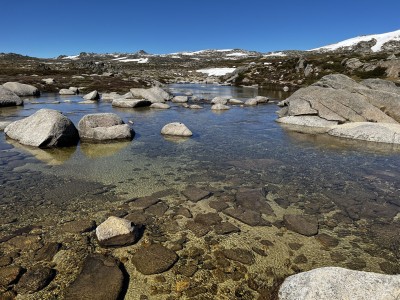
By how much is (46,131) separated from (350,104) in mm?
23254

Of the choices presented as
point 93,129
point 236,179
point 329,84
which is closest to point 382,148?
point 236,179

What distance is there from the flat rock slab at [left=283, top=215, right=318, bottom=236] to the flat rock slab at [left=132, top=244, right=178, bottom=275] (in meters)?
3.79

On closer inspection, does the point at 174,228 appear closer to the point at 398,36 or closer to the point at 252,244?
the point at 252,244

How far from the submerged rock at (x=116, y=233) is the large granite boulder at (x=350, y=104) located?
73.1 ft

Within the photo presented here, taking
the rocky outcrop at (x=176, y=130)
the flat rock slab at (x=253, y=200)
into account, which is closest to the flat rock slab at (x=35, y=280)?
the flat rock slab at (x=253, y=200)

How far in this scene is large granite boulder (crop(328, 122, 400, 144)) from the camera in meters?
20.2

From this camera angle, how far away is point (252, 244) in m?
8.38

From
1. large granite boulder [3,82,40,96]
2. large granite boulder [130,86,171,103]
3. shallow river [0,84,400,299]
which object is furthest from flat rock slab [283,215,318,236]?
large granite boulder [3,82,40,96]

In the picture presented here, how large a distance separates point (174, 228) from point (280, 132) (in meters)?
16.4

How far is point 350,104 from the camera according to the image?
2591 cm

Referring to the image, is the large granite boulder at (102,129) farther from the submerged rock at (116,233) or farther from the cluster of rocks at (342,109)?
the cluster of rocks at (342,109)

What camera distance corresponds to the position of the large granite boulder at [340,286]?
218 inches

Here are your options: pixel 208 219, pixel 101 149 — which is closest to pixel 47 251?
pixel 208 219

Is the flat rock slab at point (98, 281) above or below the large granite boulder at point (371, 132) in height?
above
